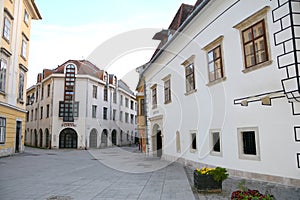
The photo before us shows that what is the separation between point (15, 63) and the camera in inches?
784

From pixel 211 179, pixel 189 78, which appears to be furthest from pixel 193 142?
pixel 211 179

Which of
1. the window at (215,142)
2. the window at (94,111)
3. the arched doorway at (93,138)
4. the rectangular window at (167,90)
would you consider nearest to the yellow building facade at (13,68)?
the rectangular window at (167,90)

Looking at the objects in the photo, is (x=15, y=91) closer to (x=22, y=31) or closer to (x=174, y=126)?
(x=22, y=31)

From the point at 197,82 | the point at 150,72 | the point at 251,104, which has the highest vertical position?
the point at 150,72

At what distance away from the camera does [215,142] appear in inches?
414

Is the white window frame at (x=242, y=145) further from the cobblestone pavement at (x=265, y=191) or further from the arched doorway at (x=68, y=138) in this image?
the arched doorway at (x=68, y=138)

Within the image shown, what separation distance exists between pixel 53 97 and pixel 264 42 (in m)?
30.2

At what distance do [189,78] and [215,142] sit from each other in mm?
3999

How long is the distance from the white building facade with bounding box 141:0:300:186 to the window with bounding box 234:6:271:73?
3 centimetres

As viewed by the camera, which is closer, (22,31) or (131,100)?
(22,31)

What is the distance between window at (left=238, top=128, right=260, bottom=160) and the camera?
805 cm

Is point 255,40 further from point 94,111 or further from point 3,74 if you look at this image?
point 94,111

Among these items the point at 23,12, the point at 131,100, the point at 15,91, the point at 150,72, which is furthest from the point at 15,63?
the point at 131,100

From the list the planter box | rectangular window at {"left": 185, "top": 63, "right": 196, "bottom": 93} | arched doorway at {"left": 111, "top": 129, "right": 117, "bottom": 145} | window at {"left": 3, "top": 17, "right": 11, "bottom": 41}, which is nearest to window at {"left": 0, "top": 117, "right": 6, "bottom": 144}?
window at {"left": 3, "top": 17, "right": 11, "bottom": 41}
